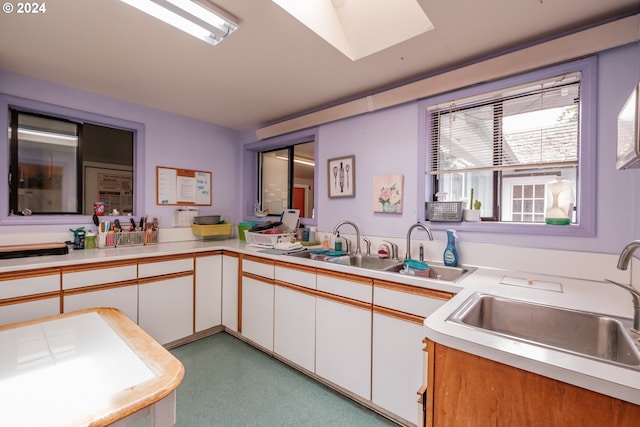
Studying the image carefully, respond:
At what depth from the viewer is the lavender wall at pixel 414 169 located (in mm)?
1412

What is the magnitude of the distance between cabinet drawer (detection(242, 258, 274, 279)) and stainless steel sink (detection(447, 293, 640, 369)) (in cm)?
155

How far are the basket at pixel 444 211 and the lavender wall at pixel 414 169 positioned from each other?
0.11 meters

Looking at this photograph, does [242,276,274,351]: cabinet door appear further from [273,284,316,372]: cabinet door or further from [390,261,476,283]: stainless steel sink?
[390,261,476,283]: stainless steel sink

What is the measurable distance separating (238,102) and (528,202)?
2.58 m

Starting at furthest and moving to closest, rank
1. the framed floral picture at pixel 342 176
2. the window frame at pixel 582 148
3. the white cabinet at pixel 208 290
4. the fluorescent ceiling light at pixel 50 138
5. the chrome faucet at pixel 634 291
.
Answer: the white cabinet at pixel 208 290
the framed floral picture at pixel 342 176
the fluorescent ceiling light at pixel 50 138
the window frame at pixel 582 148
the chrome faucet at pixel 634 291

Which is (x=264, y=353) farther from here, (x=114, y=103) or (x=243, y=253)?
(x=114, y=103)

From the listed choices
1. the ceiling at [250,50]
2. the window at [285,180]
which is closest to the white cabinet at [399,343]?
the ceiling at [250,50]

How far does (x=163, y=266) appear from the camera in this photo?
7.77 ft

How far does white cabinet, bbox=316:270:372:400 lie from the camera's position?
1730 millimetres

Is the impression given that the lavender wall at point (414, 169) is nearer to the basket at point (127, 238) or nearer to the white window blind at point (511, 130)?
the white window blind at point (511, 130)

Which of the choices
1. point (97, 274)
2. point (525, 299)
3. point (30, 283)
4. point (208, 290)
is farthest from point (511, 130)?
point (30, 283)

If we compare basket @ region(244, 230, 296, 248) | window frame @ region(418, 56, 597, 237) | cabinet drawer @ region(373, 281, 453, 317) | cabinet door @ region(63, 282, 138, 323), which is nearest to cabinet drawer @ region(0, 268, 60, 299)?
cabinet door @ region(63, 282, 138, 323)

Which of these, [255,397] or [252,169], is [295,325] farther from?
[252,169]

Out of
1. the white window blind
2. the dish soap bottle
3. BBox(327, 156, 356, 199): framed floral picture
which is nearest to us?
the white window blind
